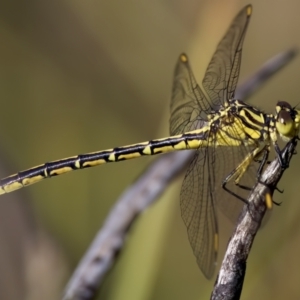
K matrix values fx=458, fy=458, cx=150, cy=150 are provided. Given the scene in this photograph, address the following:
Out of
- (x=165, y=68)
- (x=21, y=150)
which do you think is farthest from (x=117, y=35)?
(x=21, y=150)

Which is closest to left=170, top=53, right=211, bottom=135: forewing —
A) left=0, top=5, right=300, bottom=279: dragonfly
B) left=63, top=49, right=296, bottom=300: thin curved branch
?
left=0, top=5, right=300, bottom=279: dragonfly

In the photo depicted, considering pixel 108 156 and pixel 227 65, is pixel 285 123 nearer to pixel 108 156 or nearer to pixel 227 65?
pixel 227 65

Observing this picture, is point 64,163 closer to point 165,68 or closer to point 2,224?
point 2,224

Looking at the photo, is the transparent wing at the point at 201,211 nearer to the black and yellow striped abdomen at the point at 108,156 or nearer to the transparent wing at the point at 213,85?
the black and yellow striped abdomen at the point at 108,156

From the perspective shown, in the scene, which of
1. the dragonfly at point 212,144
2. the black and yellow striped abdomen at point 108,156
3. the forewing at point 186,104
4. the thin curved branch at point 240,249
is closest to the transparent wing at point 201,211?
the dragonfly at point 212,144

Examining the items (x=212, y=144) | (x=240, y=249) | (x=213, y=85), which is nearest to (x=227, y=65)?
(x=213, y=85)
